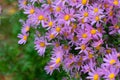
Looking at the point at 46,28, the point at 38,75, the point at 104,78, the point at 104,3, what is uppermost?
the point at 104,3

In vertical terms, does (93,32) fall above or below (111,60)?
above

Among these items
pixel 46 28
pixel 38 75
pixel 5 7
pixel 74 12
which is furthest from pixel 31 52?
pixel 5 7

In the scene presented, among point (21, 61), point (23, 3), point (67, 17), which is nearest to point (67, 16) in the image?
point (67, 17)

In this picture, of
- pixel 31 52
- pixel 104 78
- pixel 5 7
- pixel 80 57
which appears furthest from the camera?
pixel 5 7

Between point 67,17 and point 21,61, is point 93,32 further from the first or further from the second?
point 21,61

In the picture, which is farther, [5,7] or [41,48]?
[5,7]

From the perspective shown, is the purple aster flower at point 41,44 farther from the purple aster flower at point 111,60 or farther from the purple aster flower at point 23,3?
the purple aster flower at point 111,60

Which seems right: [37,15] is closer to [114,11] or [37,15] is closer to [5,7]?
[114,11]

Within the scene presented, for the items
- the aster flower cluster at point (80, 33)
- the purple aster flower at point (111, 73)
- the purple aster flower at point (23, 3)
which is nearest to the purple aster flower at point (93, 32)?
the aster flower cluster at point (80, 33)

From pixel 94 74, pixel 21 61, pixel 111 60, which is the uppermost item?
pixel 111 60
